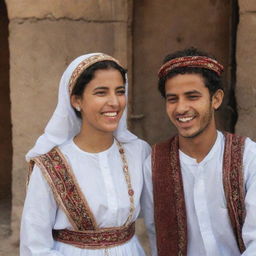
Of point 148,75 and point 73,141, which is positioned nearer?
point 73,141

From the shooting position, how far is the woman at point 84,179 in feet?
8.61

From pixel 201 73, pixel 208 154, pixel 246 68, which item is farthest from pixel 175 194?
pixel 246 68

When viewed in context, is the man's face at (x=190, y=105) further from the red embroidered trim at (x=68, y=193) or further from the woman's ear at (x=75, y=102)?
Answer: the red embroidered trim at (x=68, y=193)

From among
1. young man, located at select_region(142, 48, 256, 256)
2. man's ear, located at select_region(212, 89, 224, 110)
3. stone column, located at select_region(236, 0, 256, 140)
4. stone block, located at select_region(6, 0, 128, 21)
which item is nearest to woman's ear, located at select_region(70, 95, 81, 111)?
young man, located at select_region(142, 48, 256, 256)

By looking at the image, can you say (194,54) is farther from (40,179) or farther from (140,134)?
(140,134)

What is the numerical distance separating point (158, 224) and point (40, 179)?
2.39 feet

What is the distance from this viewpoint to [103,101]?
2.63m

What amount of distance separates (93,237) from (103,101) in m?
0.73

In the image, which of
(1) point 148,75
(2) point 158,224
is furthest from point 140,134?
(2) point 158,224

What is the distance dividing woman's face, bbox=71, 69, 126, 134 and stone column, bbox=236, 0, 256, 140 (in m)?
1.52

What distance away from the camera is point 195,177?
2773 mm

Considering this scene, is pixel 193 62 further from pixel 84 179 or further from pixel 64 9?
pixel 64 9

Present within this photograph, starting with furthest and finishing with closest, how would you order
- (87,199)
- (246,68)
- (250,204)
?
(246,68), (87,199), (250,204)

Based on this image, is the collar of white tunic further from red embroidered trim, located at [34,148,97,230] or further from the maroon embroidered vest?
red embroidered trim, located at [34,148,97,230]
